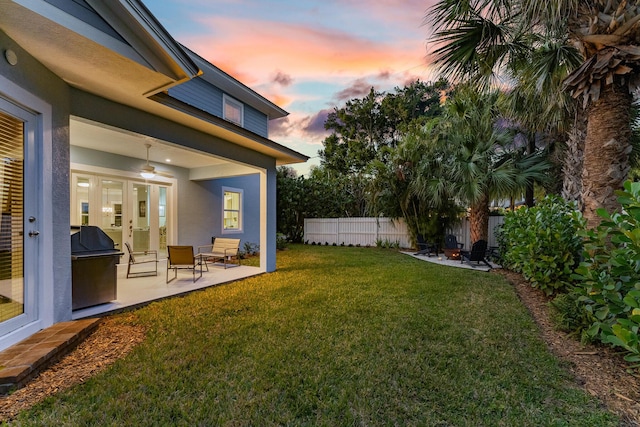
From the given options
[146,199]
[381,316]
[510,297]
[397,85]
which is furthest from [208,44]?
[397,85]

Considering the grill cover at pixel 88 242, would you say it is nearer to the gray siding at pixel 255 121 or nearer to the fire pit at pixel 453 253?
the gray siding at pixel 255 121

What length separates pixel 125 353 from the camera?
125 inches

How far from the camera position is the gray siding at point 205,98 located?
8133 millimetres

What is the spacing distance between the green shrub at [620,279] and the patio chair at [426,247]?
751 cm

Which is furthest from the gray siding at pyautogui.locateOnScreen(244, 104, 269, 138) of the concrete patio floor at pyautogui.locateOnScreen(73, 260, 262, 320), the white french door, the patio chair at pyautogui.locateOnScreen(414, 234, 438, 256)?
the patio chair at pyautogui.locateOnScreen(414, 234, 438, 256)

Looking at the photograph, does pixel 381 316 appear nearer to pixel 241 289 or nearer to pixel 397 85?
pixel 241 289

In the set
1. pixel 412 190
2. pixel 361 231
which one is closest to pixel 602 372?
pixel 412 190

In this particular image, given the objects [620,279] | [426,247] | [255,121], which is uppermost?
[255,121]

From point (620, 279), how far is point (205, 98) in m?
10.0

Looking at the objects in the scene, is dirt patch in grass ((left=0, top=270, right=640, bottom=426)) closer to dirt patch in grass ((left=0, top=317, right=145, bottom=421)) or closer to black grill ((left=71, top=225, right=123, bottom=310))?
dirt patch in grass ((left=0, top=317, right=145, bottom=421))

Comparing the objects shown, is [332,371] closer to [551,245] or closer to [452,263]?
[551,245]

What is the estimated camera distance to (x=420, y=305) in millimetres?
4949

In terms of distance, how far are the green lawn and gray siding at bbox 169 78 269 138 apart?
6044mm

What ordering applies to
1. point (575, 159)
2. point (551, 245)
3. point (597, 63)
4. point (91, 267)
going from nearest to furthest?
point (597, 63), point (91, 267), point (551, 245), point (575, 159)
